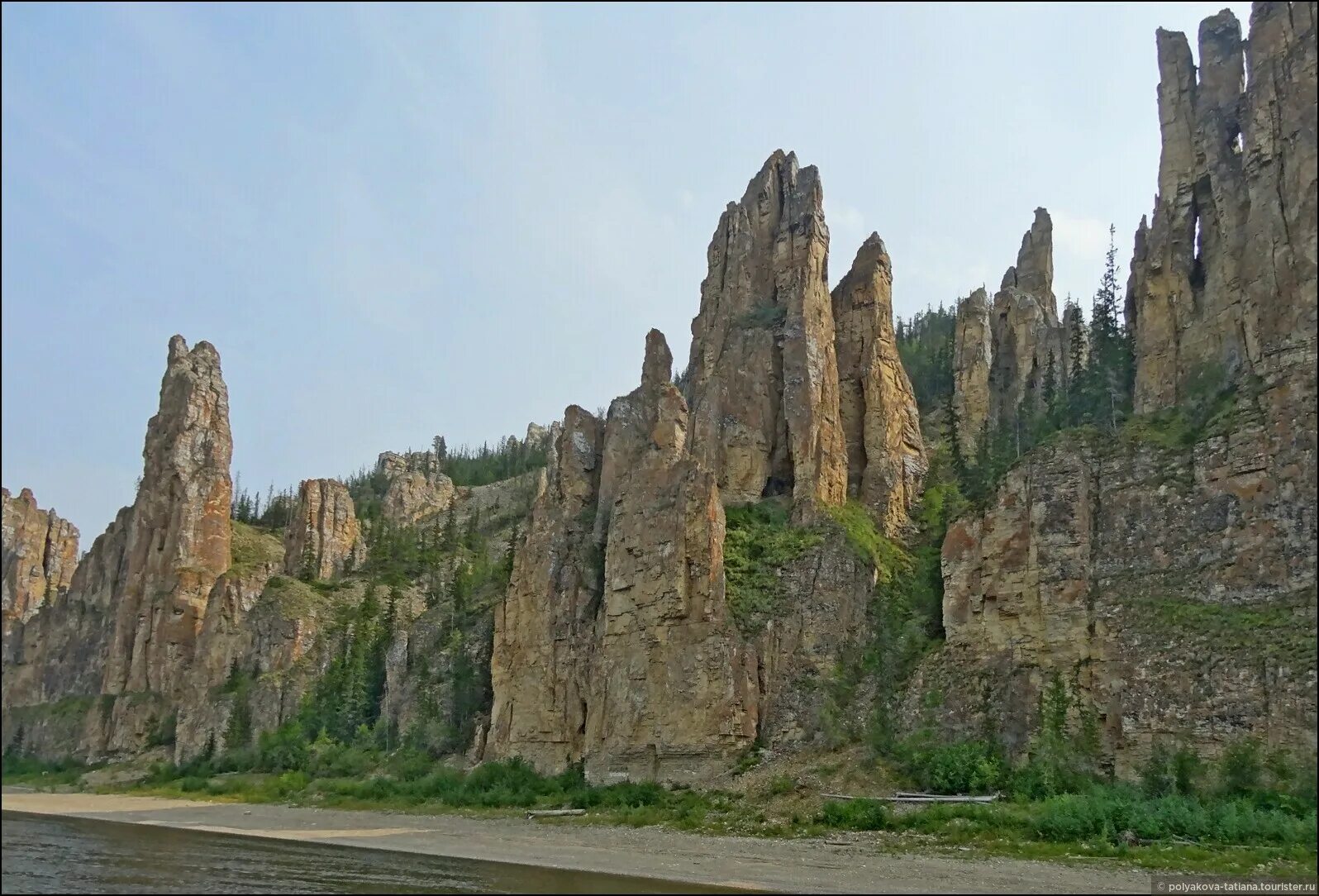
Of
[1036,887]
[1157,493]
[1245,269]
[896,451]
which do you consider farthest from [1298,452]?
[896,451]

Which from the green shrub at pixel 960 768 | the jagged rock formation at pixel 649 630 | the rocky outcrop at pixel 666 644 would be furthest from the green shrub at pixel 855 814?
the rocky outcrop at pixel 666 644

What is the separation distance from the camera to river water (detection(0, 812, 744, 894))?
29703 millimetres

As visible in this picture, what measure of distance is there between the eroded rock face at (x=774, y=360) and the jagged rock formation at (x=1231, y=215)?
17038 mm

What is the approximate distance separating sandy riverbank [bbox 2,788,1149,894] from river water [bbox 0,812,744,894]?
1.61 meters

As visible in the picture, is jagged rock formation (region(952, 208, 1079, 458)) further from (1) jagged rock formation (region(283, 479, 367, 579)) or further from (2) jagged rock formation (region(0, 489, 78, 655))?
(2) jagged rock formation (region(0, 489, 78, 655))

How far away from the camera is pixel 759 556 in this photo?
181 ft

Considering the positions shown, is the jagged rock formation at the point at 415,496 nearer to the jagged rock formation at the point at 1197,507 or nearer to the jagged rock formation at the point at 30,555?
the jagged rock formation at the point at 30,555

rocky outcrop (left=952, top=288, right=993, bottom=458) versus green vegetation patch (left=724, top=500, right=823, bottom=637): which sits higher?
rocky outcrop (left=952, top=288, right=993, bottom=458)

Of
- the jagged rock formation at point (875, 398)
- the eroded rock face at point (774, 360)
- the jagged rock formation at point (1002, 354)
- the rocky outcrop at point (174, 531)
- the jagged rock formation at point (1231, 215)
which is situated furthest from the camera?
the rocky outcrop at point (174, 531)

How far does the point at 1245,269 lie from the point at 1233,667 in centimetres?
1647

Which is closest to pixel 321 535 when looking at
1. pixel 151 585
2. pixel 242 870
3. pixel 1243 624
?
pixel 151 585

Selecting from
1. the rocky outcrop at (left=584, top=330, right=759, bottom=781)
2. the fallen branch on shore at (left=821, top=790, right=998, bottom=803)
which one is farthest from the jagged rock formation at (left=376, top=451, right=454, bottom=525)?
the fallen branch on shore at (left=821, top=790, right=998, bottom=803)

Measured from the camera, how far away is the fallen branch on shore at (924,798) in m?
38.5

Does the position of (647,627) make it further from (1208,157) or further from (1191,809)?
(1208,157)
